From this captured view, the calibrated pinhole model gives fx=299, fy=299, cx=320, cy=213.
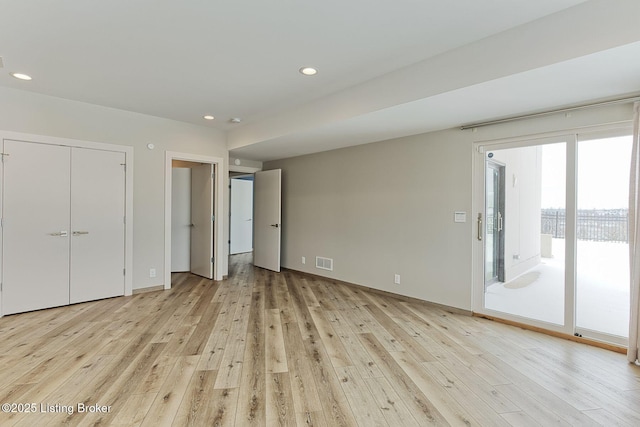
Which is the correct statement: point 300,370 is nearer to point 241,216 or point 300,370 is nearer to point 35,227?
point 35,227

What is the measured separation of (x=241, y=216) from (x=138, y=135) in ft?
13.4

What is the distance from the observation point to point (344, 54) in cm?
265

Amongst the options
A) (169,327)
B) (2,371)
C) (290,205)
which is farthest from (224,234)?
(2,371)

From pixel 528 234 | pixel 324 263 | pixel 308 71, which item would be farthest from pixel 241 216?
pixel 528 234

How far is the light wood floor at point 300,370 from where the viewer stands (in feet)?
6.15

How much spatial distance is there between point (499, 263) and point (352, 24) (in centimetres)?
313

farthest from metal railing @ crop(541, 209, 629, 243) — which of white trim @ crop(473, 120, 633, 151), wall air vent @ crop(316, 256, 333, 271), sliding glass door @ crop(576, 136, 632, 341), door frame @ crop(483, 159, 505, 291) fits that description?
wall air vent @ crop(316, 256, 333, 271)

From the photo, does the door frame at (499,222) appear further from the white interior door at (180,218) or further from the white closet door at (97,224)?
the white interior door at (180,218)

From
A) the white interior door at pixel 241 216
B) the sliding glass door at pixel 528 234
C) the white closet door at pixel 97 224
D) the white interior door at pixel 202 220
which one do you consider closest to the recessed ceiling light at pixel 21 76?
the white closet door at pixel 97 224

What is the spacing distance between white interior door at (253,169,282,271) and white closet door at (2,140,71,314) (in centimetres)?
316

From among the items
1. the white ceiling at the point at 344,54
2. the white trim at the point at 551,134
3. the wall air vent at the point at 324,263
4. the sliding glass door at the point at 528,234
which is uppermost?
the white ceiling at the point at 344,54

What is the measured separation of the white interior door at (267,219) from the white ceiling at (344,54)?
244cm

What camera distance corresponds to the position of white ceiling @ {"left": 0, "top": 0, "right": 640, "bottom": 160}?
2.03 meters

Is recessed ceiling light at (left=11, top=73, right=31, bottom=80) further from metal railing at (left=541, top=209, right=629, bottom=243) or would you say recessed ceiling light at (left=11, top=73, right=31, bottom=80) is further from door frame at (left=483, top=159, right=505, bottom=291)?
metal railing at (left=541, top=209, right=629, bottom=243)
